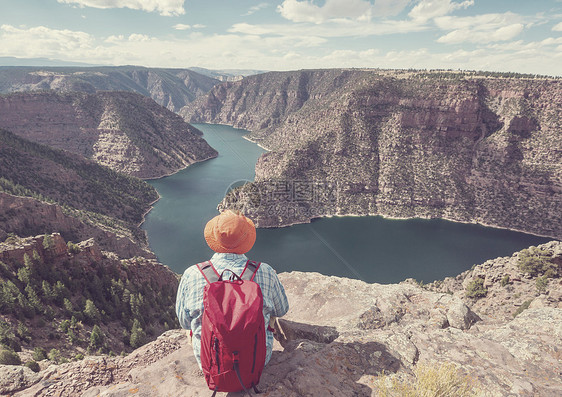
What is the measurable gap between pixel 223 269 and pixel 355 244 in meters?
104

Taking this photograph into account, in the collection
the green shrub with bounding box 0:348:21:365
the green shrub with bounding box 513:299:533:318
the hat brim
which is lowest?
the green shrub with bounding box 513:299:533:318

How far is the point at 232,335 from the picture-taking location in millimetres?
5398

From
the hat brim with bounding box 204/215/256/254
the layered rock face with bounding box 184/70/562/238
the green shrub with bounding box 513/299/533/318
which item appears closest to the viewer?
the hat brim with bounding box 204/215/256/254

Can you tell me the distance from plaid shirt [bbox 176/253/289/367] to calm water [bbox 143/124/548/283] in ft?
257

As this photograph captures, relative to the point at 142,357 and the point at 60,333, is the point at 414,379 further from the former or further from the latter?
the point at 60,333

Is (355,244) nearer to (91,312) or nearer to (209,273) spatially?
(91,312)

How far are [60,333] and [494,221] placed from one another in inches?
5862

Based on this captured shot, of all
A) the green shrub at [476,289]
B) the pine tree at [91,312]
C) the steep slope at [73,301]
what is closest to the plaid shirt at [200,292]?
the steep slope at [73,301]

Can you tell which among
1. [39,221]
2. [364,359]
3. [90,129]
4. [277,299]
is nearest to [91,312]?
[277,299]

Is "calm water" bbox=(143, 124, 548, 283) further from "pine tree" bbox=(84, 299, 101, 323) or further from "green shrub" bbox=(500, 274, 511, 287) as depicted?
"pine tree" bbox=(84, 299, 101, 323)

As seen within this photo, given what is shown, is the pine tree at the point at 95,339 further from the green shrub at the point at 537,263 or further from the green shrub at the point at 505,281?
the green shrub at the point at 537,263

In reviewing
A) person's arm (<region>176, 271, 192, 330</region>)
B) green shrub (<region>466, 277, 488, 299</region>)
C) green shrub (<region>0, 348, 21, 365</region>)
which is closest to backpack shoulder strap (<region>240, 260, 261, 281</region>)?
person's arm (<region>176, 271, 192, 330</region>)

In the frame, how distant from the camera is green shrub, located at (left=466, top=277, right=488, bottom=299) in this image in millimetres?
29500

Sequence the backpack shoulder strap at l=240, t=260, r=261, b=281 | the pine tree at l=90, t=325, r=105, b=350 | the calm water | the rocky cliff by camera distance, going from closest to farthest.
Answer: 1. the backpack shoulder strap at l=240, t=260, r=261, b=281
2. the rocky cliff
3. the pine tree at l=90, t=325, r=105, b=350
4. the calm water
